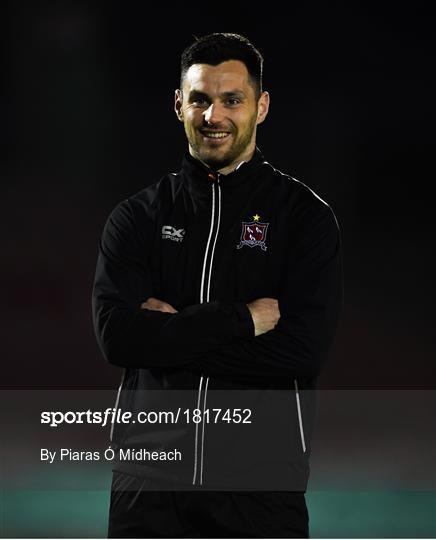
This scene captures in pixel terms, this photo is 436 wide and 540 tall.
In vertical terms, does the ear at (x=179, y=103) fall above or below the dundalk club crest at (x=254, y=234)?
above

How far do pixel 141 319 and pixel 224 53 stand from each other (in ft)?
2.86

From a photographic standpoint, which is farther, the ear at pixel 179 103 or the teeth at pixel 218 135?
the ear at pixel 179 103

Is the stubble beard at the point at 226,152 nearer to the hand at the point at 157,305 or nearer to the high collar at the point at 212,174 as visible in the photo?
the high collar at the point at 212,174

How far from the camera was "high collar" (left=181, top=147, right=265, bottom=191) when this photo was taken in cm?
261

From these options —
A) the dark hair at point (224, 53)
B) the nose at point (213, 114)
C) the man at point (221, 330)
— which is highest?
the dark hair at point (224, 53)

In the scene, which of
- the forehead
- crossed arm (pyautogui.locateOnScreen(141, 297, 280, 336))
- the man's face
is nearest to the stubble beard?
the man's face

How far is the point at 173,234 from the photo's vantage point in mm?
2574

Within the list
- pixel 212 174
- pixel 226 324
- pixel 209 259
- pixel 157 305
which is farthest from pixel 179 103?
pixel 226 324

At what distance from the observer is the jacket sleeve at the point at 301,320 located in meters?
2.38

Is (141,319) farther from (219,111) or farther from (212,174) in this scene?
(219,111)

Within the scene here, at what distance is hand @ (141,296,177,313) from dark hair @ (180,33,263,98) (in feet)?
2.31

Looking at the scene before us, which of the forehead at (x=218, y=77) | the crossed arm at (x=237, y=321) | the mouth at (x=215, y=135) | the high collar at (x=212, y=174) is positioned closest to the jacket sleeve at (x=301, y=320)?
the crossed arm at (x=237, y=321)

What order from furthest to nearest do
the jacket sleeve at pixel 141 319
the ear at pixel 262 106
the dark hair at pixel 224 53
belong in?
the ear at pixel 262 106 → the dark hair at pixel 224 53 → the jacket sleeve at pixel 141 319

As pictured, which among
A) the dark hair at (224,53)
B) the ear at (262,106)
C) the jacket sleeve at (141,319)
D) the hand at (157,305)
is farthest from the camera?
the ear at (262,106)
